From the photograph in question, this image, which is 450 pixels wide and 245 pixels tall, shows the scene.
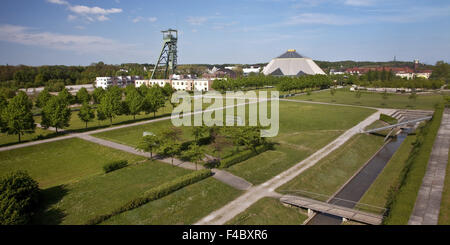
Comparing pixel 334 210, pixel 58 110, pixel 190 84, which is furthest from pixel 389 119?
pixel 190 84

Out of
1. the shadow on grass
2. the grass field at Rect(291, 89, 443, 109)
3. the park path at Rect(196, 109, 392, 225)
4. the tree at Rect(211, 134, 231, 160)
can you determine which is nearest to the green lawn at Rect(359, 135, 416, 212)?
the park path at Rect(196, 109, 392, 225)

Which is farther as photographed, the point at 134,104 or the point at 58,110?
the point at 134,104

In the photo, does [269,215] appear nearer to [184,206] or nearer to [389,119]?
[184,206]

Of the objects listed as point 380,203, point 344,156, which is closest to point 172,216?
point 380,203

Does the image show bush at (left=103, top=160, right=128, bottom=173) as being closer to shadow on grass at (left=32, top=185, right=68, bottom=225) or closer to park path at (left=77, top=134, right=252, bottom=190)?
park path at (left=77, top=134, right=252, bottom=190)

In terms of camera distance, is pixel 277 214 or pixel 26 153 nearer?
pixel 277 214

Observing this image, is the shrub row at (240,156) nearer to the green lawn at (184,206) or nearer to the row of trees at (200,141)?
the row of trees at (200,141)

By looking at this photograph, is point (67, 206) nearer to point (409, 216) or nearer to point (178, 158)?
point (178, 158)
